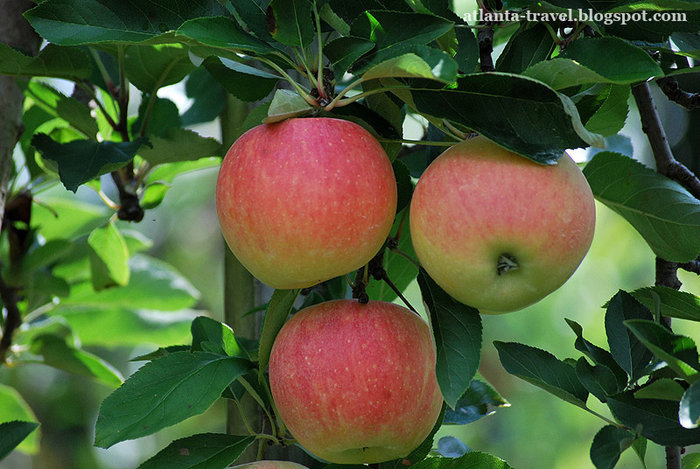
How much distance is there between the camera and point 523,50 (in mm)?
863

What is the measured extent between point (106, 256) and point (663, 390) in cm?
→ 103

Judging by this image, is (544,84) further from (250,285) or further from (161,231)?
(161,231)

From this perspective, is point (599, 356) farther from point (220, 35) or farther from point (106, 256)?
point (106, 256)

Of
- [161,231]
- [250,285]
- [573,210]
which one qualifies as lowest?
[161,231]

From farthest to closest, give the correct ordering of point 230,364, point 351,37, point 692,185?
point 692,185 → point 230,364 → point 351,37

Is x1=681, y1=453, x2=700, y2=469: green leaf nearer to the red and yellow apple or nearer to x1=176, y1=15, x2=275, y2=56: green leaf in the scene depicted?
the red and yellow apple

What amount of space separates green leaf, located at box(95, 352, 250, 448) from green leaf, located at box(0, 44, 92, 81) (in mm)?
513

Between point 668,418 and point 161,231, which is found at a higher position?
point 668,418

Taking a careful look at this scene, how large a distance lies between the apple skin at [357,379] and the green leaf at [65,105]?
606mm

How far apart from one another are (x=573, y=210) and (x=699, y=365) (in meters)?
0.20

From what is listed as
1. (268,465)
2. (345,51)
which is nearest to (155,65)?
(345,51)

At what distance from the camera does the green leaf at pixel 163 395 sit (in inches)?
30.4

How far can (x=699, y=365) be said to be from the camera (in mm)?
737

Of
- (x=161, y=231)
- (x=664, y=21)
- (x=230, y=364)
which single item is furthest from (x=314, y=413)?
(x=161, y=231)
